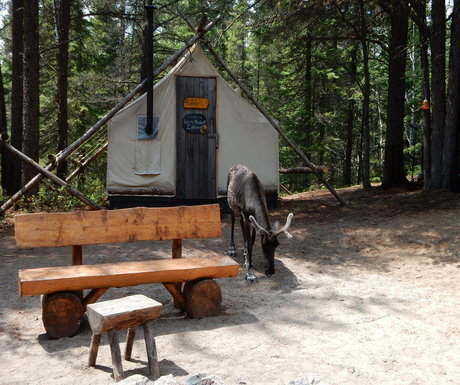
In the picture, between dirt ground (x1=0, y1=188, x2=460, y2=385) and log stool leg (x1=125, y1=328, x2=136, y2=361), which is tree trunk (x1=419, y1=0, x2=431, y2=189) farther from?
log stool leg (x1=125, y1=328, x2=136, y2=361)

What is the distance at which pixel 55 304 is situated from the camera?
461 cm

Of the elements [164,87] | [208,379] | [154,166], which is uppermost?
[164,87]

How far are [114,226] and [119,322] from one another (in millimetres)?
1793

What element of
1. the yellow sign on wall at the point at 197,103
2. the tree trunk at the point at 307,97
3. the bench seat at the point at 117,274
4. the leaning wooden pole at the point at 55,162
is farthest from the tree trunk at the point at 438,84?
the tree trunk at the point at 307,97

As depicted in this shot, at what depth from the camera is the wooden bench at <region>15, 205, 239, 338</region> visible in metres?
4.62

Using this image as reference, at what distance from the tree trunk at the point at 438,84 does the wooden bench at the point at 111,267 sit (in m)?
6.69

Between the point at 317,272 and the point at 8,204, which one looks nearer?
the point at 317,272

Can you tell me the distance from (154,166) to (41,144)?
7500 mm

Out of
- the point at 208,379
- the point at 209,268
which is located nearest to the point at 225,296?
Answer: the point at 209,268

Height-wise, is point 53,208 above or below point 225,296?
above

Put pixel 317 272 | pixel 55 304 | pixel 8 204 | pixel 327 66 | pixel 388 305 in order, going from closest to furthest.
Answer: pixel 55 304 → pixel 388 305 → pixel 317 272 → pixel 8 204 → pixel 327 66

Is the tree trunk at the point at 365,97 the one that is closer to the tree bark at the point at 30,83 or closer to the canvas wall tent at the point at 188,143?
the canvas wall tent at the point at 188,143

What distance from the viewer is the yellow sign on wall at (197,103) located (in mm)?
11492

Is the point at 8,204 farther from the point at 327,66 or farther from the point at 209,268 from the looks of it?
the point at 327,66
